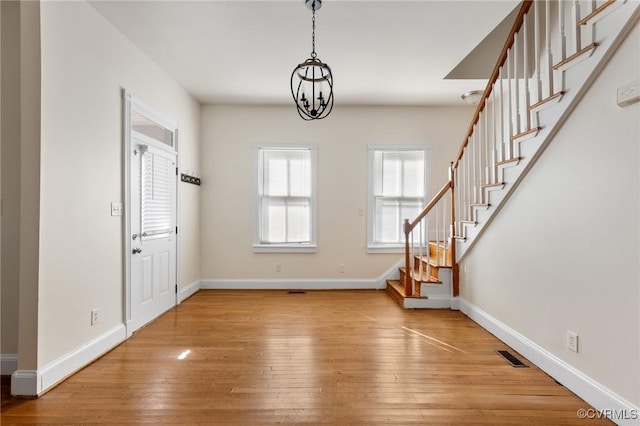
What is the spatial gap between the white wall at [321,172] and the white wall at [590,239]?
2.64 m

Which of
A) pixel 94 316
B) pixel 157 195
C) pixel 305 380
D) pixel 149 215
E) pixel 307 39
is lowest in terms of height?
pixel 305 380

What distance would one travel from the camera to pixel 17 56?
8.27 ft

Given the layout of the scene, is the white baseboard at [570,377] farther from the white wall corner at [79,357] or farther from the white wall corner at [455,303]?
the white wall corner at [79,357]

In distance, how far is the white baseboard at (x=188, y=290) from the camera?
459 cm

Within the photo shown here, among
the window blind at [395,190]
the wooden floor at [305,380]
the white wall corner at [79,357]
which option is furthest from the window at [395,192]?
the white wall corner at [79,357]

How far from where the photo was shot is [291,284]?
534 centimetres

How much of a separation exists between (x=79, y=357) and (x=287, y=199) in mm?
3359

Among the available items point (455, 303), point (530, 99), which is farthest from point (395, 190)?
point (530, 99)

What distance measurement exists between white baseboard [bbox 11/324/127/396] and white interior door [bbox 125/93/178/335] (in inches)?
13.7

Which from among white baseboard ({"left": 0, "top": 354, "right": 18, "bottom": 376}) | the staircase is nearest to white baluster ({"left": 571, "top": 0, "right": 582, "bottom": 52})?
the staircase

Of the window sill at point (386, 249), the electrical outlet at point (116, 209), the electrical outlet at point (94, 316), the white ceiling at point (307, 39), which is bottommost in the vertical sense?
the electrical outlet at point (94, 316)

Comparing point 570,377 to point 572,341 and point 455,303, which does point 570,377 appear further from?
point 455,303

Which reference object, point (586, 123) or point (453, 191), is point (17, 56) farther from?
point (453, 191)

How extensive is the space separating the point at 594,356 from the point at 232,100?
5.02m
